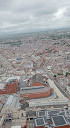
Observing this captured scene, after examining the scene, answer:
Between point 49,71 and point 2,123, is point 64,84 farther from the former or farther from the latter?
point 2,123

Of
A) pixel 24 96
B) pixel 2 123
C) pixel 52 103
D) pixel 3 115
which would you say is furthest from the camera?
pixel 24 96

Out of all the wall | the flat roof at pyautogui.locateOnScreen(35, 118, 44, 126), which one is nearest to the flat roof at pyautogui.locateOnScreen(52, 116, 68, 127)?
the flat roof at pyautogui.locateOnScreen(35, 118, 44, 126)

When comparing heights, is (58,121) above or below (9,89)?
below

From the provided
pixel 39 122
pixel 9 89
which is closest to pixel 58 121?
pixel 39 122

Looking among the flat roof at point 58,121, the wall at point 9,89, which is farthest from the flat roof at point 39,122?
the wall at point 9,89

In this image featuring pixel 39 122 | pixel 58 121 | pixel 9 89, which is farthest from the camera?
pixel 9 89

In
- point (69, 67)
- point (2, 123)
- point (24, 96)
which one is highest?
point (69, 67)

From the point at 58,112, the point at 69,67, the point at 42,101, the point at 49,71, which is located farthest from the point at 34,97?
the point at 69,67

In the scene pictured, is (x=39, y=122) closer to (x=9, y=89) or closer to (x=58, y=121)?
(x=58, y=121)
